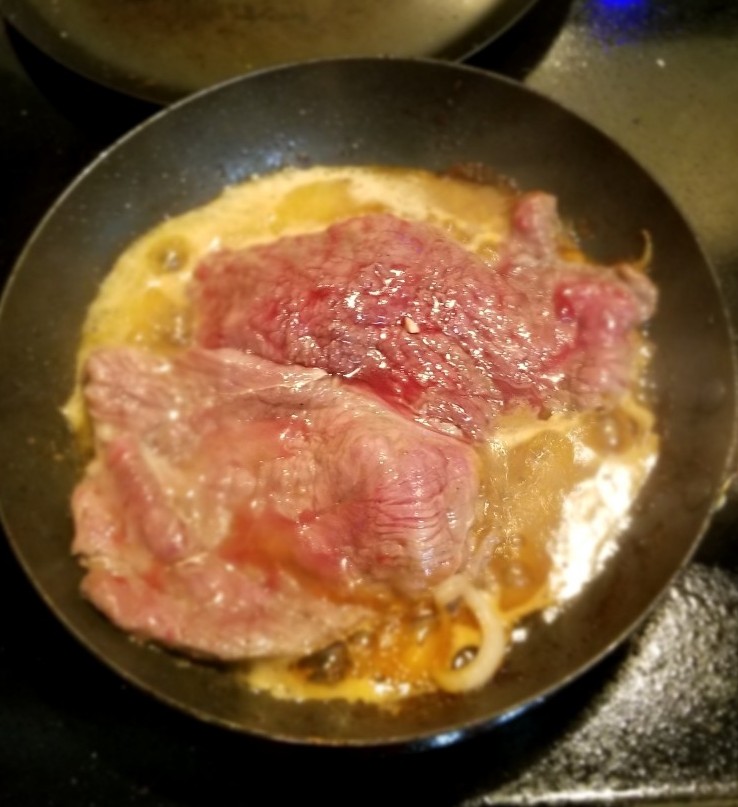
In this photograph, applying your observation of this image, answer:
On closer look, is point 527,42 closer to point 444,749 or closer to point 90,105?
point 90,105

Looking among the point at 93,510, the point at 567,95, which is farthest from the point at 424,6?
the point at 93,510

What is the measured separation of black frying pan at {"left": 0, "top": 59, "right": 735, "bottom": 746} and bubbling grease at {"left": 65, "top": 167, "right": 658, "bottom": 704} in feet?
0.10

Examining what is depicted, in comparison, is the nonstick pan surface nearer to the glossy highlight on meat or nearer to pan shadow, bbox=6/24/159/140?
pan shadow, bbox=6/24/159/140

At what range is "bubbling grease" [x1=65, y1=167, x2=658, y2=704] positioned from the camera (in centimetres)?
138

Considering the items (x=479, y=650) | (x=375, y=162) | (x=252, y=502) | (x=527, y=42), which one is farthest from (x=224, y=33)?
(x=479, y=650)

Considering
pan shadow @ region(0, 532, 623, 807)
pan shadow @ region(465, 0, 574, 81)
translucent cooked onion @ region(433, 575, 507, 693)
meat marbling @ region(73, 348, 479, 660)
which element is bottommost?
pan shadow @ region(0, 532, 623, 807)

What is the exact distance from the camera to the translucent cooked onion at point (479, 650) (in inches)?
54.1

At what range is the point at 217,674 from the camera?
138 centimetres

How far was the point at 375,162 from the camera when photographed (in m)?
1.77

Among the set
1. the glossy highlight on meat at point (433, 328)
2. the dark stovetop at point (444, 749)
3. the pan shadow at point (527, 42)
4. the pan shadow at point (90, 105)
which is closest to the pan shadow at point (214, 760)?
the dark stovetop at point (444, 749)

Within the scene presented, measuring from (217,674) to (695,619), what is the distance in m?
0.89

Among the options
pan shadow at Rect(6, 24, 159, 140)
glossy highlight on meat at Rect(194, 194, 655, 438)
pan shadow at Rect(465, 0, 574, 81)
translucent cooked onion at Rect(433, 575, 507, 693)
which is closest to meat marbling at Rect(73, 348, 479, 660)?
glossy highlight on meat at Rect(194, 194, 655, 438)

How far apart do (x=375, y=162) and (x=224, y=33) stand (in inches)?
18.1

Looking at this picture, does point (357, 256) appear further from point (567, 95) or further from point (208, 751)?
point (567, 95)
